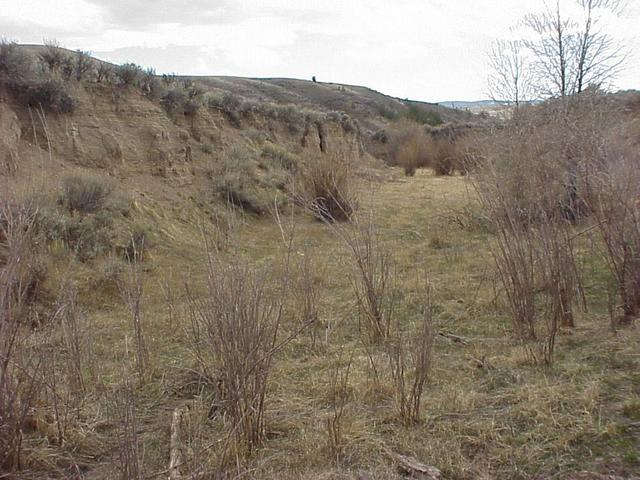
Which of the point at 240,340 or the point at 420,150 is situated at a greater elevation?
the point at 420,150

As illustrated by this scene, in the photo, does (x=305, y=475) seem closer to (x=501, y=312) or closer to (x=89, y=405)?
(x=89, y=405)

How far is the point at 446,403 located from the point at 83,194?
6152 millimetres

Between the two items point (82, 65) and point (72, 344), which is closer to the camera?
point (72, 344)

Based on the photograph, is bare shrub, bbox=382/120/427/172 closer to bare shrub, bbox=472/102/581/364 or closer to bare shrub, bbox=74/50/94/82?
bare shrub, bbox=74/50/94/82

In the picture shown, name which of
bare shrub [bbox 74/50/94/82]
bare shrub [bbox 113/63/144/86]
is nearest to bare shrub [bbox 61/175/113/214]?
bare shrub [bbox 74/50/94/82]

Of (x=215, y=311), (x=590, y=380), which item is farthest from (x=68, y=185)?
(x=590, y=380)

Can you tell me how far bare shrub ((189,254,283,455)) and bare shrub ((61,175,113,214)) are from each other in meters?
5.29

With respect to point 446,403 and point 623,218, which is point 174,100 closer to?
point 623,218

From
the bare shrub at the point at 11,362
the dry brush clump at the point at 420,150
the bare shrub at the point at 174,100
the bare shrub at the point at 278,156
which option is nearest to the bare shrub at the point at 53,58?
the bare shrub at the point at 174,100

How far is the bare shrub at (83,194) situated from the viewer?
7.36m

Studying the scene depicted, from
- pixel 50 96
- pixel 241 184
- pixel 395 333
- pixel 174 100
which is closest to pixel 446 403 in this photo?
pixel 395 333

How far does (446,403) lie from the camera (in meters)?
3.37

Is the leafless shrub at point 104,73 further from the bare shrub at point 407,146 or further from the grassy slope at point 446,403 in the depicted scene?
the bare shrub at point 407,146

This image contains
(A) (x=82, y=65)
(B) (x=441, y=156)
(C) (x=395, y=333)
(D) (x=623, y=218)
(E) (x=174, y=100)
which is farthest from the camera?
(B) (x=441, y=156)
